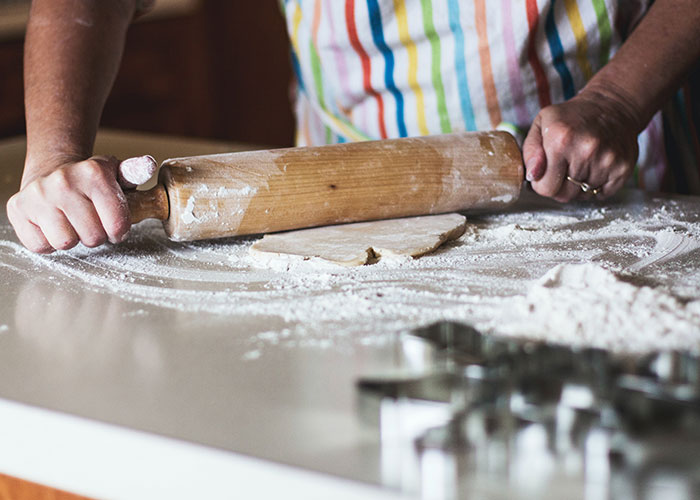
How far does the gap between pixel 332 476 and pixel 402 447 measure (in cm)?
5

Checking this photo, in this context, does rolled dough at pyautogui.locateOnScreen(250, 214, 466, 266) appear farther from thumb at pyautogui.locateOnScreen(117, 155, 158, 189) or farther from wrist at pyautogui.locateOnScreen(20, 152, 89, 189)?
wrist at pyautogui.locateOnScreen(20, 152, 89, 189)

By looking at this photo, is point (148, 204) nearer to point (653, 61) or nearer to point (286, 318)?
point (286, 318)

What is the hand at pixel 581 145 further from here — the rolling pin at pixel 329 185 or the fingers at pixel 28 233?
the fingers at pixel 28 233

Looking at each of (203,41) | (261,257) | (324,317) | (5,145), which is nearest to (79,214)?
(261,257)

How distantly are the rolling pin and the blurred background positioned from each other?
2242mm

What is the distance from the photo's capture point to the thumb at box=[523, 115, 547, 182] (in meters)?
0.93

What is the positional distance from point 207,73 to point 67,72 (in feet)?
8.93

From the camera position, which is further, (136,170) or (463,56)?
(463,56)

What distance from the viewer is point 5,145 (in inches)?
58.0

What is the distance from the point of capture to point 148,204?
833 mm

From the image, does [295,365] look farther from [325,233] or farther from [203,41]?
[203,41]

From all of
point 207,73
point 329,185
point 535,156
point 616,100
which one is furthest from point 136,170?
point 207,73

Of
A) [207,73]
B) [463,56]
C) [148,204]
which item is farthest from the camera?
[207,73]

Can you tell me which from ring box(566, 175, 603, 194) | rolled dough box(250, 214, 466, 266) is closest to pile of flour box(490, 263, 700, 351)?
rolled dough box(250, 214, 466, 266)
